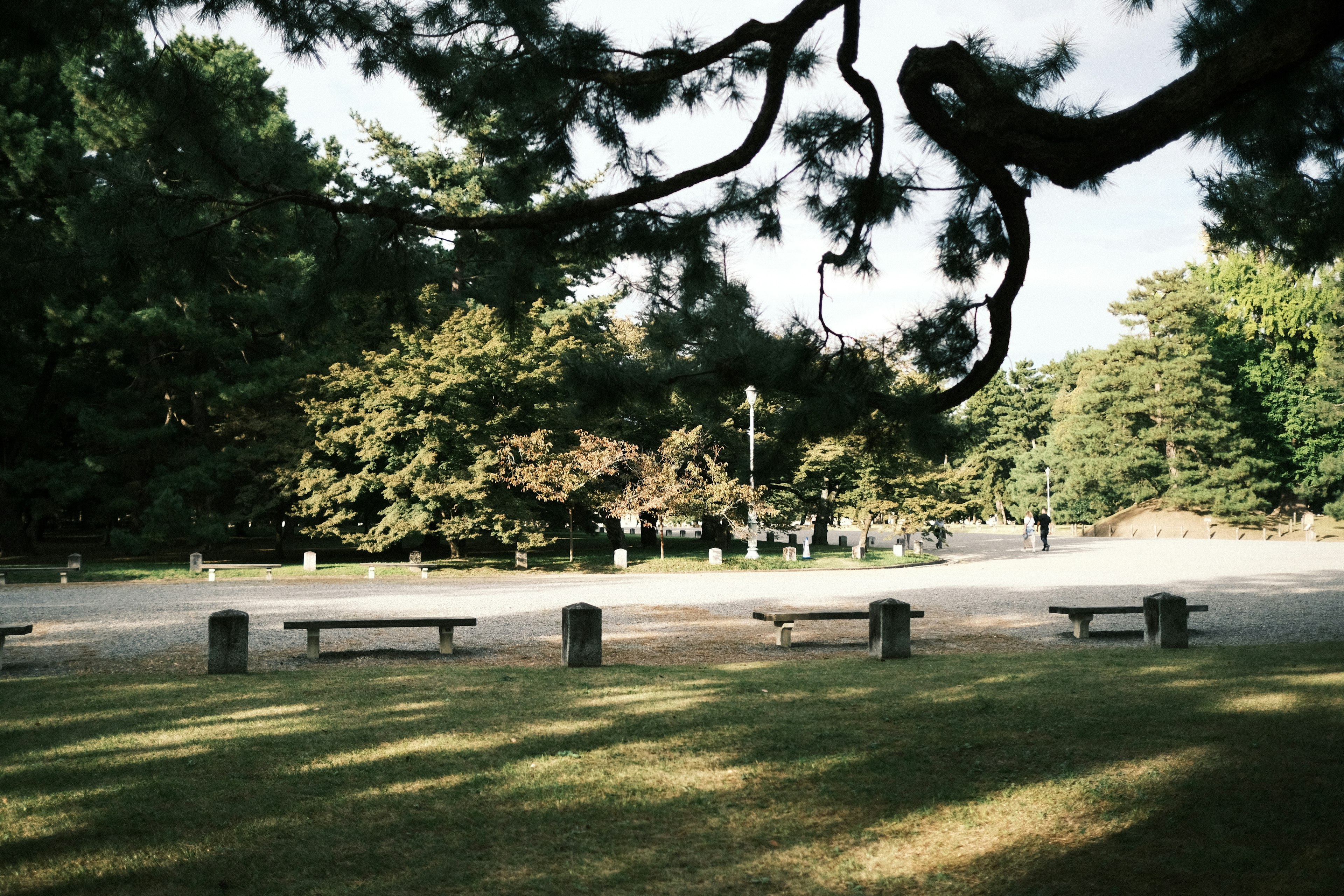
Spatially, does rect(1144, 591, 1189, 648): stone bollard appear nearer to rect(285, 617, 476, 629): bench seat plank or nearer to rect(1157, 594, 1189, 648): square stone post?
rect(1157, 594, 1189, 648): square stone post

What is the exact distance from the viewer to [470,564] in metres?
26.9

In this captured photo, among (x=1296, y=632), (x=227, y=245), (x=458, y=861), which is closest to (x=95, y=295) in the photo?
(x=227, y=245)

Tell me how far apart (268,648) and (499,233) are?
278 inches

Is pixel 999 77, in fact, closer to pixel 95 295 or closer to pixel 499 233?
pixel 499 233

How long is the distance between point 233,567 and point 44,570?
172 inches

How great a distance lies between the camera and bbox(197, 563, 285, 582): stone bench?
22500 millimetres

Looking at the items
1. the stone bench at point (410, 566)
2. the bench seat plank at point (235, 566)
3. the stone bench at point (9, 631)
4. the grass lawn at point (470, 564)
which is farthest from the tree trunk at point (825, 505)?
the stone bench at point (9, 631)

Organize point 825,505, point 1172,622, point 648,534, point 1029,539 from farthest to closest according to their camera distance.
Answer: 1. point 1029,539
2. point 648,534
3. point 825,505
4. point 1172,622

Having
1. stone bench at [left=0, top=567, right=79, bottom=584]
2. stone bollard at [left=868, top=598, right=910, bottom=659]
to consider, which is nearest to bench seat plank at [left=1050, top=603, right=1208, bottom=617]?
stone bollard at [left=868, top=598, right=910, bottom=659]

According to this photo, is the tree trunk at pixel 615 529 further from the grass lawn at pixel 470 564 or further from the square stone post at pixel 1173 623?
the square stone post at pixel 1173 623

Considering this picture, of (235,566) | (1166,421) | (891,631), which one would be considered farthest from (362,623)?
(1166,421)

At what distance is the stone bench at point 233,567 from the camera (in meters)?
22.5

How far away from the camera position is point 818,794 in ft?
16.6

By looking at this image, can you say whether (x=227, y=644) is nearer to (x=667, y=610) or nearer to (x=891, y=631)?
(x=891, y=631)
